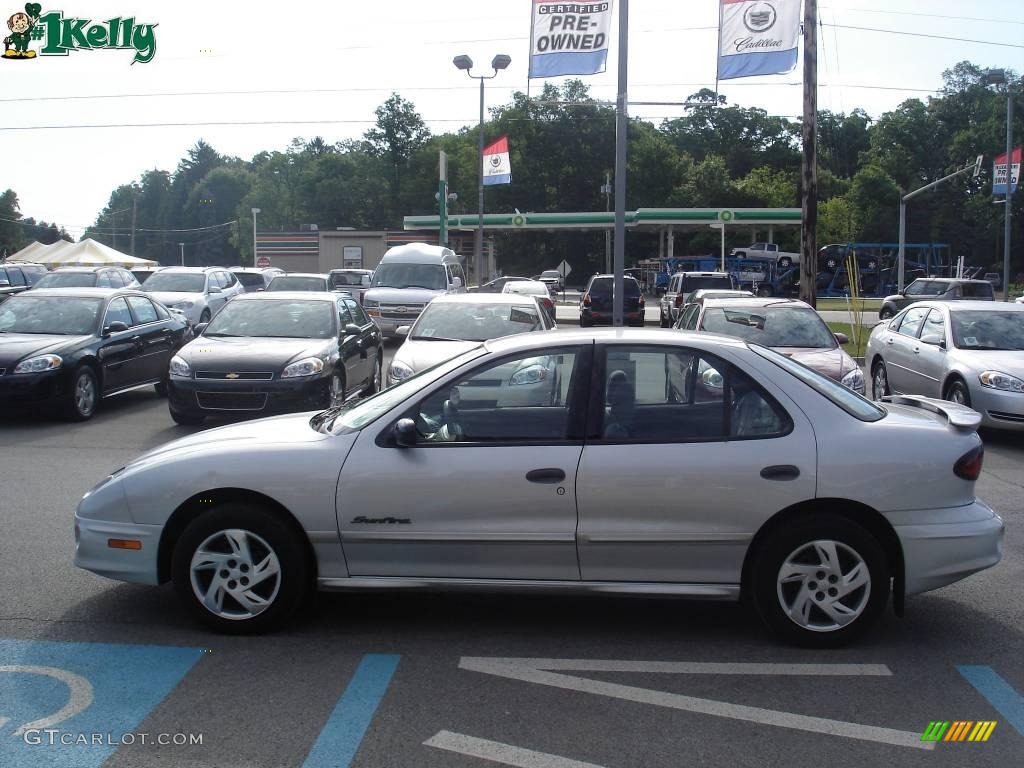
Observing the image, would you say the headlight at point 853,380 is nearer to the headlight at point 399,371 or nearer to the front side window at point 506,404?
the headlight at point 399,371

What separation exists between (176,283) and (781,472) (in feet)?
72.8

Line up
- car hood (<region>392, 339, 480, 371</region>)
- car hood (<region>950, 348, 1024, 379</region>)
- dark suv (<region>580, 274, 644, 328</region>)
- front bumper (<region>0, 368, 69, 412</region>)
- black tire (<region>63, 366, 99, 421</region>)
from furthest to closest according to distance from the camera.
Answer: dark suv (<region>580, 274, 644, 328</region>) → black tire (<region>63, 366, 99, 421</region>) → front bumper (<region>0, 368, 69, 412</region>) → car hood (<region>392, 339, 480, 371</region>) → car hood (<region>950, 348, 1024, 379</region>)

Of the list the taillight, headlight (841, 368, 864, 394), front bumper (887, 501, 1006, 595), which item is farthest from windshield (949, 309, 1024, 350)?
front bumper (887, 501, 1006, 595)

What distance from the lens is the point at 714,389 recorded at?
492 cm

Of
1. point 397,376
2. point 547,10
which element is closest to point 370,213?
point 547,10

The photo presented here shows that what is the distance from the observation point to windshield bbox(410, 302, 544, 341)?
1252 centimetres

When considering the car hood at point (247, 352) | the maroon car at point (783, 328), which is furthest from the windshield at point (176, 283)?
the maroon car at point (783, 328)

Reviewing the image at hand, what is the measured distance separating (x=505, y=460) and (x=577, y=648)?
991mm

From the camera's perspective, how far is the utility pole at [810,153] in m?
19.4

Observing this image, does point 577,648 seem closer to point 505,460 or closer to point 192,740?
point 505,460

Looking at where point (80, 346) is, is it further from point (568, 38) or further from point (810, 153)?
point (810, 153)

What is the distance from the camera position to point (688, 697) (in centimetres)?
426

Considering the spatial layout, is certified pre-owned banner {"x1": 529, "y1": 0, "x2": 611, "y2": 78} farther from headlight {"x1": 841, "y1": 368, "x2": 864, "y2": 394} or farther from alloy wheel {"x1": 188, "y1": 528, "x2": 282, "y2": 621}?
alloy wheel {"x1": 188, "y1": 528, "x2": 282, "y2": 621}

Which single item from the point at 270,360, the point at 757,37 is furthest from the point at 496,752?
the point at 757,37
